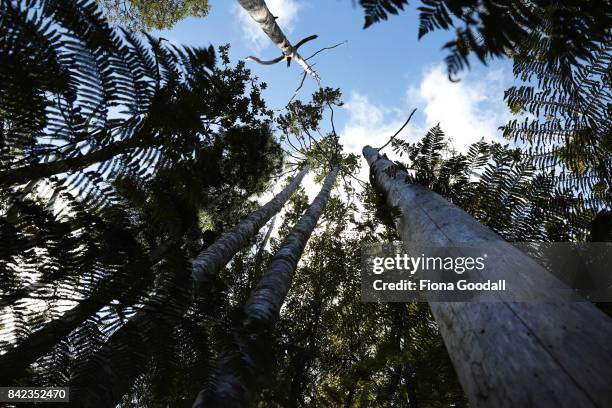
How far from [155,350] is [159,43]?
4.33 ft

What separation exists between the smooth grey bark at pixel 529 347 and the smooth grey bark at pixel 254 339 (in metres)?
0.85

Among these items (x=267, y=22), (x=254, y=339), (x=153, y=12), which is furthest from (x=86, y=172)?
(x=153, y=12)

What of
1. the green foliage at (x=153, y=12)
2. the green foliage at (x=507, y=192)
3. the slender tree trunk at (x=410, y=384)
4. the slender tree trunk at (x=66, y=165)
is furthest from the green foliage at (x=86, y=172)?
the green foliage at (x=153, y=12)

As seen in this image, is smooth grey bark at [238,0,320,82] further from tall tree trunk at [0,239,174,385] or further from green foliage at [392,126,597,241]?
tall tree trunk at [0,239,174,385]

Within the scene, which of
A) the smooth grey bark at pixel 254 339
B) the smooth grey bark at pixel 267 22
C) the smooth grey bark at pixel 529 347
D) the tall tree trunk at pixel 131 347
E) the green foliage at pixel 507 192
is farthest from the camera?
the smooth grey bark at pixel 267 22

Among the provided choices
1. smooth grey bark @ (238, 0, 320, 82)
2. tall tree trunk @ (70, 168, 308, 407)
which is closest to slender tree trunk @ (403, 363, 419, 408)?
tall tree trunk @ (70, 168, 308, 407)

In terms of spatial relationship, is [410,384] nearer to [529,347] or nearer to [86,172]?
[529,347]

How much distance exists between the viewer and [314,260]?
9.16 meters

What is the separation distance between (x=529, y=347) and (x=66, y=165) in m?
1.88

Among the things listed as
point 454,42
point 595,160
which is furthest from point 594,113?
point 454,42

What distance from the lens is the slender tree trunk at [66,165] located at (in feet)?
4.06

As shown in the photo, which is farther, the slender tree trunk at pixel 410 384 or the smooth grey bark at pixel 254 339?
the slender tree trunk at pixel 410 384

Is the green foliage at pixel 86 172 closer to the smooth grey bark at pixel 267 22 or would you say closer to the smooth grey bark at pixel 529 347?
the smooth grey bark at pixel 529 347

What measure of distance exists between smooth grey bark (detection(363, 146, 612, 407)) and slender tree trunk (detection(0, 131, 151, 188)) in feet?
5.34
